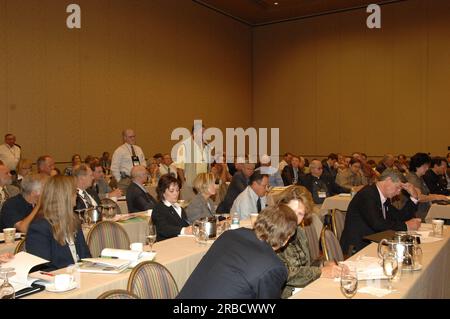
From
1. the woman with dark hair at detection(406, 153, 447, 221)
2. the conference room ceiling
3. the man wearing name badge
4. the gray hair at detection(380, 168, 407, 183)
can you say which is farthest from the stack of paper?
the conference room ceiling

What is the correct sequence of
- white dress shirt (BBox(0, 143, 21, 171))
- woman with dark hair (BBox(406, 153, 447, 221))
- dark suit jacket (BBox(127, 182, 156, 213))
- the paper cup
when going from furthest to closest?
white dress shirt (BBox(0, 143, 21, 171)) → woman with dark hair (BBox(406, 153, 447, 221)) → dark suit jacket (BBox(127, 182, 156, 213)) → the paper cup

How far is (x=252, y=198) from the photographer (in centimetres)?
502

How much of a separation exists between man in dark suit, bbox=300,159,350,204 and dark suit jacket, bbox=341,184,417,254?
3322 mm

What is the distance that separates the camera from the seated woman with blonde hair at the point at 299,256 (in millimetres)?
2809

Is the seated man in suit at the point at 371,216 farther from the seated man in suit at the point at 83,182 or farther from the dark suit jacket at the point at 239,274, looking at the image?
the seated man in suit at the point at 83,182

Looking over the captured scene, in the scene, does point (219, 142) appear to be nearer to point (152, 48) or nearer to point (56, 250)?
point (152, 48)

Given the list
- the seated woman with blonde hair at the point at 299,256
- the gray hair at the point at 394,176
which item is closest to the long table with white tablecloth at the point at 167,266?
the seated woman with blonde hair at the point at 299,256

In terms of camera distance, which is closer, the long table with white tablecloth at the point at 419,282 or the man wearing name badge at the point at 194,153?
the long table with white tablecloth at the point at 419,282

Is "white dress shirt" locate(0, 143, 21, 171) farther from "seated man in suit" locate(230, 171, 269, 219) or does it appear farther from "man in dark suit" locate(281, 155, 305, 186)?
"seated man in suit" locate(230, 171, 269, 219)

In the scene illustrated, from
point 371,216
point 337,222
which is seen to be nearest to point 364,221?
point 371,216

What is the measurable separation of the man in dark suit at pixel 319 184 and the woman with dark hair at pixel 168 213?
3720 mm

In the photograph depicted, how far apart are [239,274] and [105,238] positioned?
6.08 feet

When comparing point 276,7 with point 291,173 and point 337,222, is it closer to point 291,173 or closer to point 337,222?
point 291,173

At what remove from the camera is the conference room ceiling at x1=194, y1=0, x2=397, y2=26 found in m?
15.0
